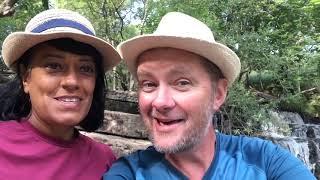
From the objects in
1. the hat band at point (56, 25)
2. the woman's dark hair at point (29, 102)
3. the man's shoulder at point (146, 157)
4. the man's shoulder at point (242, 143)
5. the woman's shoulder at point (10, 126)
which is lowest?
the man's shoulder at point (146, 157)

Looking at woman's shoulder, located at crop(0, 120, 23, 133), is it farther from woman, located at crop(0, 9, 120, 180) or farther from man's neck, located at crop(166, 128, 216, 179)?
man's neck, located at crop(166, 128, 216, 179)

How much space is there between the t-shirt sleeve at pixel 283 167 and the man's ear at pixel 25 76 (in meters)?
1.27

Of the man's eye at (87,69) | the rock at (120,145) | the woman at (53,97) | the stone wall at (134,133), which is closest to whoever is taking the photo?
the woman at (53,97)

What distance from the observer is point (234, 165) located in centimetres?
207

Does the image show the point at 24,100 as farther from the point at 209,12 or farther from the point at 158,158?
the point at 209,12

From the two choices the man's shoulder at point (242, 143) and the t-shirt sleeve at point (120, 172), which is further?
the man's shoulder at point (242, 143)

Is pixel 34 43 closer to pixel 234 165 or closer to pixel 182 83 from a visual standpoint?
pixel 182 83

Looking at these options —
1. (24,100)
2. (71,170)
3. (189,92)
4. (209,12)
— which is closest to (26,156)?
(71,170)

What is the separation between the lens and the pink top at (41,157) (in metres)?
2.11

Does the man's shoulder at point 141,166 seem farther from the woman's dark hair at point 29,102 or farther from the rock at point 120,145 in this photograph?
the rock at point 120,145

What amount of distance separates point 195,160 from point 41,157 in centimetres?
76

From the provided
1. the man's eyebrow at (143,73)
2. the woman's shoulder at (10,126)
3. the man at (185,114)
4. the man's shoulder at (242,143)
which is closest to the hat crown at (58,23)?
the man at (185,114)

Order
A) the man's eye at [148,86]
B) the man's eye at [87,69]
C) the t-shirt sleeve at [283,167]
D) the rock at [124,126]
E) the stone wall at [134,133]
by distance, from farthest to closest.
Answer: the rock at [124,126] → the stone wall at [134,133] → the man's eye at [87,69] → the man's eye at [148,86] → the t-shirt sleeve at [283,167]

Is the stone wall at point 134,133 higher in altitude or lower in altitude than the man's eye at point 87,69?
lower
